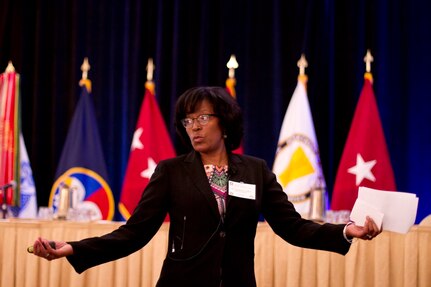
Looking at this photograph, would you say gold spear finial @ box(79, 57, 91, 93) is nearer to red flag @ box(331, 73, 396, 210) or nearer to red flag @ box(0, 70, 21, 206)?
red flag @ box(0, 70, 21, 206)

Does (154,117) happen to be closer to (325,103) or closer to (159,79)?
(159,79)

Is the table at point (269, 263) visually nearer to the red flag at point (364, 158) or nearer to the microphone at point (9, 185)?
the microphone at point (9, 185)

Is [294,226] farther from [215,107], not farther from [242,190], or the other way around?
[215,107]

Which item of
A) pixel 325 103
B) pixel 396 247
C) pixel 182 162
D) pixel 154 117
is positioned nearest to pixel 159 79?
pixel 154 117

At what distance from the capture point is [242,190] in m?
2.25

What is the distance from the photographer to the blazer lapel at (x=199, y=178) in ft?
7.23

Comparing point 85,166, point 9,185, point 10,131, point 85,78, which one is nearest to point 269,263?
point 9,185

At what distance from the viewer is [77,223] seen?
4.09 metres

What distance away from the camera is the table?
3.75 m

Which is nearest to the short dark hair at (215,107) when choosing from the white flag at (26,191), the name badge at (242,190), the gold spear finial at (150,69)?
the name badge at (242,190)

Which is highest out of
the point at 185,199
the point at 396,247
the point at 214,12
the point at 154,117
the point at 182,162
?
the point at 214,12

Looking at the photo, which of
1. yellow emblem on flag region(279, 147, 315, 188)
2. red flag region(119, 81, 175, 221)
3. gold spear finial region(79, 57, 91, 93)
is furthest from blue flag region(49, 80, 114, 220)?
yellow emblem on flag region(279, 147, 315, 188)

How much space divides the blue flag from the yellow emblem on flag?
147 centimetres

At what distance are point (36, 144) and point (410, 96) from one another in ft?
11.5
